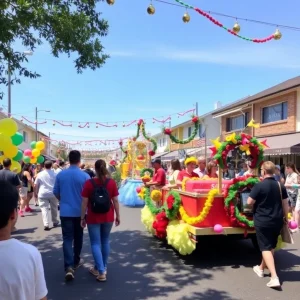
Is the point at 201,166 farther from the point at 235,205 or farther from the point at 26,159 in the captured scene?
the point at 26,159

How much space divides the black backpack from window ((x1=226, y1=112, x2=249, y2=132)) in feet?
66.9

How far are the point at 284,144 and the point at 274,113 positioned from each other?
4362mm

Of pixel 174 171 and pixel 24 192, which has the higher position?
pixel 174 171

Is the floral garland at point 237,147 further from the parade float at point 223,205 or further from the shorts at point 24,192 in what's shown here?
the shorts at point 24,192

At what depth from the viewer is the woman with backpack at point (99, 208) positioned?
497 centimetres

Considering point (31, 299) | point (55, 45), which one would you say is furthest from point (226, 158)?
point (31, 299)

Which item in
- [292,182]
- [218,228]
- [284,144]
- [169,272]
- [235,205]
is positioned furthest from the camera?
[284,144]

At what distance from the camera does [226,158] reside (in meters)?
5.92

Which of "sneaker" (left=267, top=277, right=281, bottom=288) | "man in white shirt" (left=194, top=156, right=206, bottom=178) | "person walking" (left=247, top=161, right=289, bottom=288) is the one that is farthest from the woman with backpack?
"man in white shirt" (left=194, top=156, right=206, bottom=178)

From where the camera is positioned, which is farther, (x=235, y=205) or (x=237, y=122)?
(x=237, y=122)

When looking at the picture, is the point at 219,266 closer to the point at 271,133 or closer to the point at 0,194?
the point at 0,194

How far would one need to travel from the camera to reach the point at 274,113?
20.5 meters

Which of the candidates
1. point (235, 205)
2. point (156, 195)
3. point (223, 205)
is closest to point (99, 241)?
point (223, 205)

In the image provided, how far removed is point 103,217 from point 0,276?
3.24m
